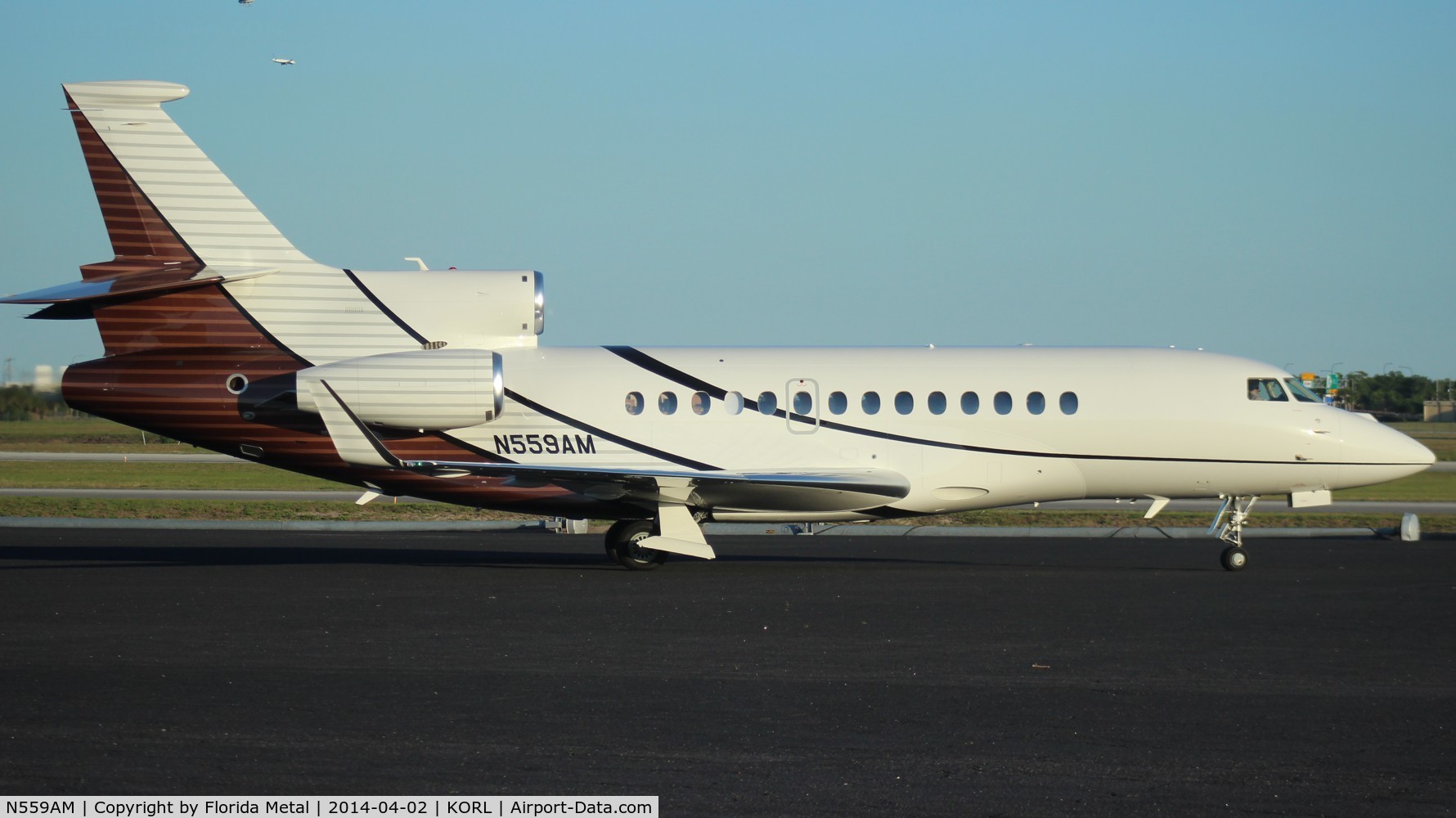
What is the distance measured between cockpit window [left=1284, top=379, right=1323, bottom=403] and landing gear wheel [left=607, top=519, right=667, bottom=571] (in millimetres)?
9140

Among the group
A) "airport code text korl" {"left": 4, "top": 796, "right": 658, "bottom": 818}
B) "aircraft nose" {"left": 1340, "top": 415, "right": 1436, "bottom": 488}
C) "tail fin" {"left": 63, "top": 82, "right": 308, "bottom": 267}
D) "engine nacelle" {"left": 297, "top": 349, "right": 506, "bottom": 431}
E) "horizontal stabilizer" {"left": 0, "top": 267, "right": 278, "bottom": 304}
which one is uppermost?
"tail fin" {"left": 63, "top": 82, "right": 308, "bottom": 267}

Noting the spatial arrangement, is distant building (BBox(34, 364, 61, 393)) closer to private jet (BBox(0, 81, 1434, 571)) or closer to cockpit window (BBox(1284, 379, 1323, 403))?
private jet (BBox(0, 81, 1434, 571))

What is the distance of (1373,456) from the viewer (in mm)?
18422

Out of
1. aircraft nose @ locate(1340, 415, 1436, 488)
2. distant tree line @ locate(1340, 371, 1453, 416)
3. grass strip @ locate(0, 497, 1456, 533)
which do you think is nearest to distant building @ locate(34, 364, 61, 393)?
grass strip @ locate(0, 497, 1456, 533)

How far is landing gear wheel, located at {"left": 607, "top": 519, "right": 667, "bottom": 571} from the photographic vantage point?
A: 18438 millimetres

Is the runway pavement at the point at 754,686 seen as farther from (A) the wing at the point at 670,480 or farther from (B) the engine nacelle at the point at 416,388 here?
(B) the engine nacelle at the point at 416,388

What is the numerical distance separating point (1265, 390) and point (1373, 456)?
1.68 meters

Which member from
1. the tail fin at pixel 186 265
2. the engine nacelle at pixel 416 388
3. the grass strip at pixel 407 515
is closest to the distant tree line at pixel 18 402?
the grass strip at pixel 407 515

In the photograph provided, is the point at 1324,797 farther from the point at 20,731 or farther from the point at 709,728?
the point at 20,731

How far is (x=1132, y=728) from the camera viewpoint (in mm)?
8398

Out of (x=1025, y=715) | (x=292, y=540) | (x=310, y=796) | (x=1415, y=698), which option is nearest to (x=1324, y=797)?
(x=1025, y=715)

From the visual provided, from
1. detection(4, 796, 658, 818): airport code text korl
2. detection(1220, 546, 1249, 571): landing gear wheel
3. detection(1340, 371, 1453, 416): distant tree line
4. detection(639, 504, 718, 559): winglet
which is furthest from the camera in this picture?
detection(1340, 371, 1453, 416): distant tree line

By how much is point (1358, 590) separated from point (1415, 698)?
6830 millimetres

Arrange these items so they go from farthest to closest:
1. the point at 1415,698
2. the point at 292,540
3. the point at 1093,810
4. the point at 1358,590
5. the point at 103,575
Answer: the point at 292,540 < the point at 103,575 < the point at 1358,590 < the point at 1415,698 < the point at 1093,810
